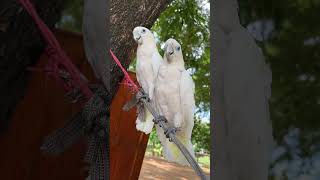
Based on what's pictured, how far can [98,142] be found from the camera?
55 cm

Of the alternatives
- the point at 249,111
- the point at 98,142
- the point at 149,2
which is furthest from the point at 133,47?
the point at 249,111

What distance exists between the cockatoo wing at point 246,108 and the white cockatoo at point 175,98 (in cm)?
8

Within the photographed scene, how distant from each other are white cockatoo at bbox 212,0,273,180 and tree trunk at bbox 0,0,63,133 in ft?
0.76

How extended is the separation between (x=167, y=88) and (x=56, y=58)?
0.48 feet

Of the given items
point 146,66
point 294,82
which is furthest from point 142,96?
point 294,82

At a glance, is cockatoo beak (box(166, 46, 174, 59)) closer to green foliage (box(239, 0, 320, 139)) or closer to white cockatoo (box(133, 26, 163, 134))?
white cockatoo (box(133, 26, 163, 134))

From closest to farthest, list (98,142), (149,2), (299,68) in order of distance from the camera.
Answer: (299,68) → (98,142) → (149,2)

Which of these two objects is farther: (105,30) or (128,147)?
(128,147)

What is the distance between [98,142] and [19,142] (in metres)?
0.11

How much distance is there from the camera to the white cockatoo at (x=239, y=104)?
41cm

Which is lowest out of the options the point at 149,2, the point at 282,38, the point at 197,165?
the point at 197,165

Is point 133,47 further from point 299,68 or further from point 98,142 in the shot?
point 299,68

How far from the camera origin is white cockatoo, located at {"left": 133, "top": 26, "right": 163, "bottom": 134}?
1.98 feet

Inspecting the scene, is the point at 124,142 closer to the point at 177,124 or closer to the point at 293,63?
the point at 177,124
